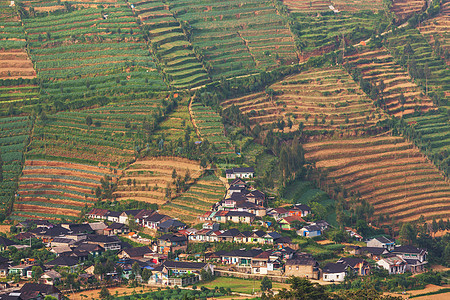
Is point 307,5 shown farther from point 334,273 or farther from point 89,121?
point 334,273

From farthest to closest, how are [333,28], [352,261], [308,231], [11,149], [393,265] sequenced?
[333,28]
[11,149]
[308,231]
[393,265]
[352,261]

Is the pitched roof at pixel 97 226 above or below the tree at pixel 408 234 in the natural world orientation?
above

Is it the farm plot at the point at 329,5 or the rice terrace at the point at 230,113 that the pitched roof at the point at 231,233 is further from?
the farm plot at the point at 329,5

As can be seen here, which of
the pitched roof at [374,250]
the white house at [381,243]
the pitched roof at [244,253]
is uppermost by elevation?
the white house at [381,243]

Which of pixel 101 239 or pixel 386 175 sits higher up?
pixel 386 175

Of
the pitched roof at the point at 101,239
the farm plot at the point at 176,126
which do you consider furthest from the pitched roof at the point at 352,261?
the farm plot at the point at 176,126

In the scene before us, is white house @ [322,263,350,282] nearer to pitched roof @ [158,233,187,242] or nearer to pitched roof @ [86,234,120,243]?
pitched roof @ [158,233,187,242]

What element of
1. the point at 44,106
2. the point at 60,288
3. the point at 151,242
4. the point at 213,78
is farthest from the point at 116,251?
the point at 213,78

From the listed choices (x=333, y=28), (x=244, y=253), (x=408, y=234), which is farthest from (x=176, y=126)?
(x=333, y=28)
